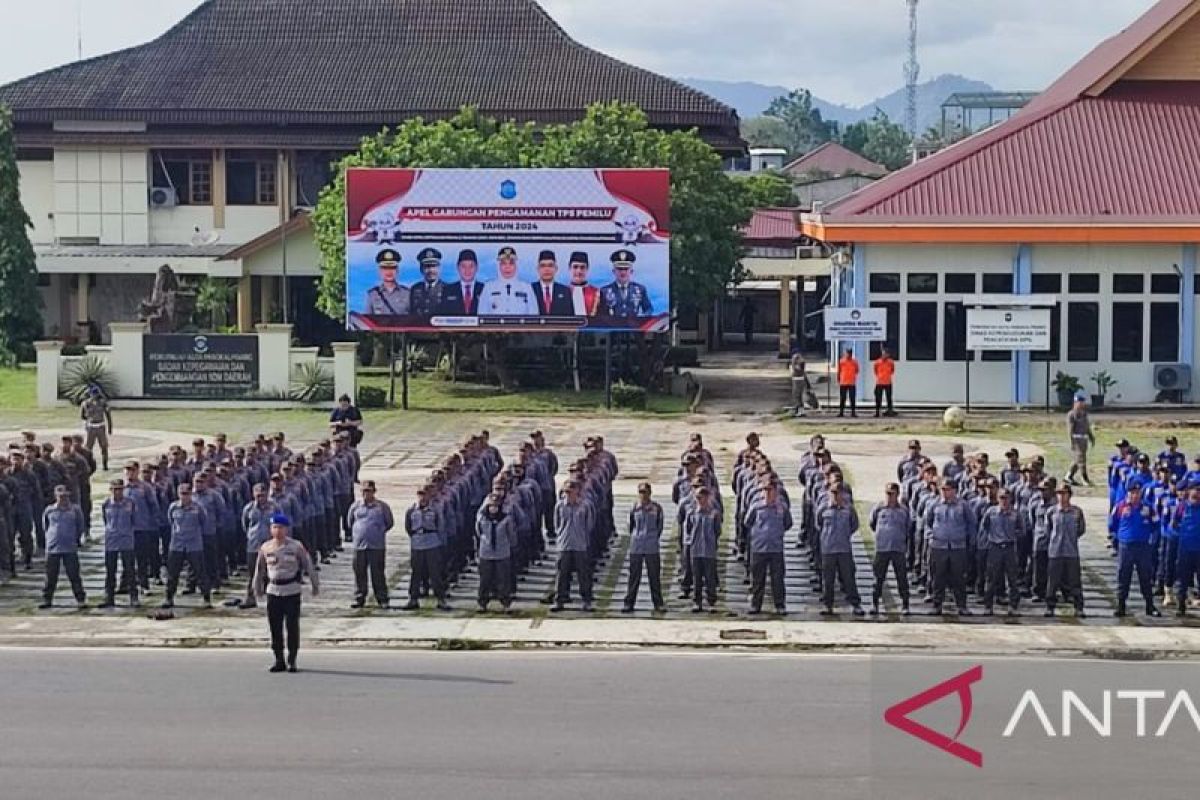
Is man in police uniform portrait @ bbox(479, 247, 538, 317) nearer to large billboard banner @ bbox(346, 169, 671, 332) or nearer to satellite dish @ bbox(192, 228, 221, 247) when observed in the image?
large billboard banner @ bbox(346, 169, 671, 332)

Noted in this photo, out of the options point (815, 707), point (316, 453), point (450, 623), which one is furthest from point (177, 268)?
point (815, 707)

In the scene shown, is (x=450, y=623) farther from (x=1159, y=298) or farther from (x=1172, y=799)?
Result: (x=1159, y=298)

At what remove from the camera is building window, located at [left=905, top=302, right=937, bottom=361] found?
39688 mm

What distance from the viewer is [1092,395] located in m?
39.5

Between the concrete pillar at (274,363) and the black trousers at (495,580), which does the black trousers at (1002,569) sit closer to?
the black trousers at (495,580)

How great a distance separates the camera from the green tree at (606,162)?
41719mm

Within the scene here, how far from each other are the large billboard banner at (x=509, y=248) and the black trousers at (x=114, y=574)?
18178 millimetres

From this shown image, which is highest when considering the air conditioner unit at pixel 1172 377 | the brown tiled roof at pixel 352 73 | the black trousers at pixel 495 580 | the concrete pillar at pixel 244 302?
the brown tiled roof at pixel 352 73

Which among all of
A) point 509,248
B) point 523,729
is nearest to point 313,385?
point 509,248

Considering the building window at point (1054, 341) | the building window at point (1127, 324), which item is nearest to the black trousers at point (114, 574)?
the building window at point (1054, 341)

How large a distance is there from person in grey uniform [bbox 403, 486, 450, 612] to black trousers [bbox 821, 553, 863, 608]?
3750 millimetres

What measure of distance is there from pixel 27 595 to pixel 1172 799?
12573 millimetres

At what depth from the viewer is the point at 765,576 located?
62.3ft

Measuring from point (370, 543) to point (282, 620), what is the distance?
322cm
